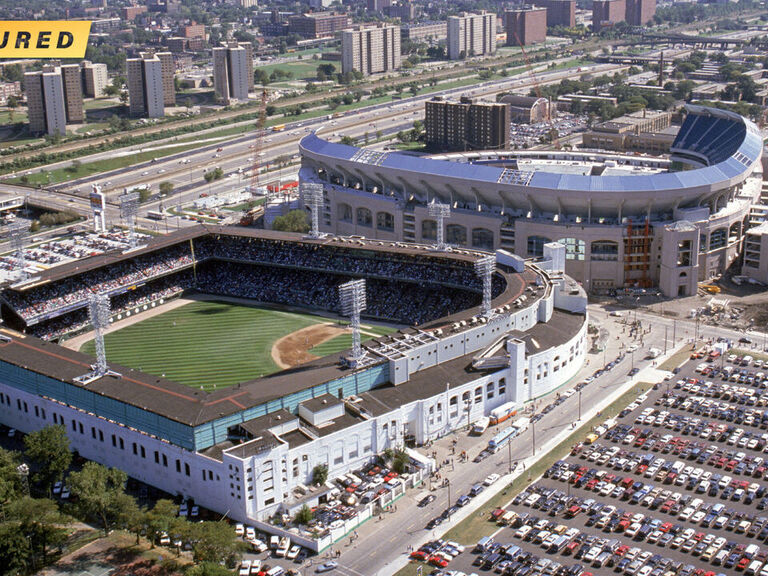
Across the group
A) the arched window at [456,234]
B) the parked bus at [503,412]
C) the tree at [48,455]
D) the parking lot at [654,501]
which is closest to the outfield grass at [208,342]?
the tree at [48,455]

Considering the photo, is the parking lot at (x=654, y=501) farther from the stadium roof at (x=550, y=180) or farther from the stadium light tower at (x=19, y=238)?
the stadium light tower at (x=19, y=238)

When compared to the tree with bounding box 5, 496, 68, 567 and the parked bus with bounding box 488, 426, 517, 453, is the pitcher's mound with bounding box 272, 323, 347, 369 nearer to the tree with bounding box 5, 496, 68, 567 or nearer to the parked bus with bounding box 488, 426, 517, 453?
the parked bus with bounding box 488, 426, 517, 453

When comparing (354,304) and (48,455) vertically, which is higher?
(354,304)

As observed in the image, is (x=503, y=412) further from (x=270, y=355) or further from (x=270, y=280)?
(x=270, y=280)

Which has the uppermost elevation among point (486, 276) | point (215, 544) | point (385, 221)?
point (486, 276)

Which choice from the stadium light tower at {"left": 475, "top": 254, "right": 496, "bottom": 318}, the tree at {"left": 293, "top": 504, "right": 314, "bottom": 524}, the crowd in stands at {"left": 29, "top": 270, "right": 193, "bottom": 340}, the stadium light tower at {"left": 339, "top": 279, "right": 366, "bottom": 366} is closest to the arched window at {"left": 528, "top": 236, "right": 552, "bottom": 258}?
the stadium light tower at {"left": 475, "top": 254, "right": 496, "bottom": 318}

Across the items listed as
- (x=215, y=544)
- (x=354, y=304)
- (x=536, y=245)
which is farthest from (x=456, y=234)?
(x=215, y=544)
